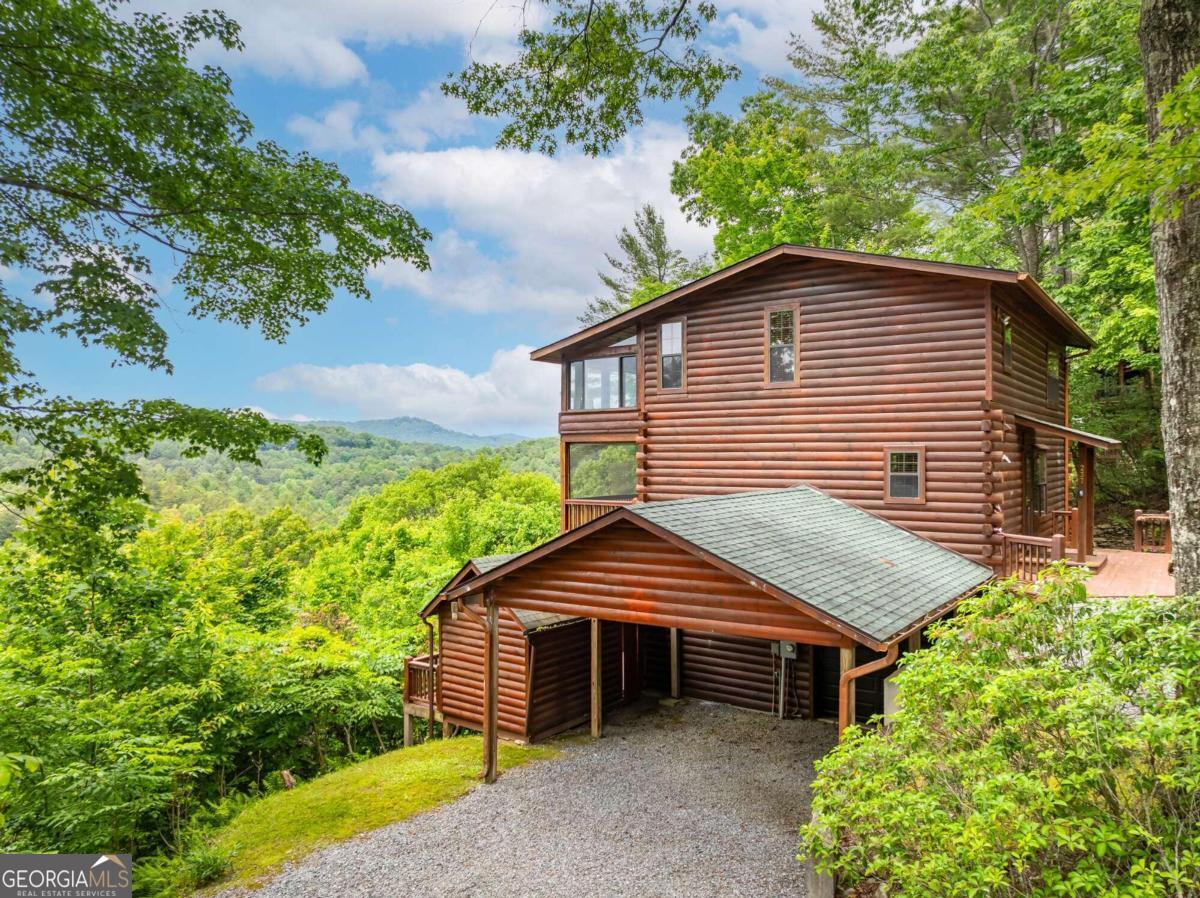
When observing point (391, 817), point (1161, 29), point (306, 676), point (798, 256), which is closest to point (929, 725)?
point (1161, 29)

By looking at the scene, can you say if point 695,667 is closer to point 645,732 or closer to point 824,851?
point 645,732

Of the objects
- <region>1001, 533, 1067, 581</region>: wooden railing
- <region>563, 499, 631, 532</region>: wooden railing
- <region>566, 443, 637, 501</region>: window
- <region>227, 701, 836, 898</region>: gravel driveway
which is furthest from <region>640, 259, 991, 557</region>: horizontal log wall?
<region>566, 443, 637, 501</region>: window

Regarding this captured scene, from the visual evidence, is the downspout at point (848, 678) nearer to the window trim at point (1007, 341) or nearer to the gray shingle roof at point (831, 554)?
the gray shingle roof at point (831, 554)

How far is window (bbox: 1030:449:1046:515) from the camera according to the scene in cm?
1348

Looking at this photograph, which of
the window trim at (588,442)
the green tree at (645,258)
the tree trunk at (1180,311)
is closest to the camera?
the tree trunk at (1180,311)

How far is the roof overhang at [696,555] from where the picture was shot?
599cm

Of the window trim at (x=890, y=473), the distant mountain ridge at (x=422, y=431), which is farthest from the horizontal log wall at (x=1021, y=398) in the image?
the distant mountain ridge at (x=422, y=431)

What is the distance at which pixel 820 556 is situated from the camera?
8023 mm

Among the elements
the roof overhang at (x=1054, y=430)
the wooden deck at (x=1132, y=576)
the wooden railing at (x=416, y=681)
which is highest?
the roof overhang at (x=1054, y=430)

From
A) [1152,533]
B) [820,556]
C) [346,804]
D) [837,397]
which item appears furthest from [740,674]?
[1152,533]

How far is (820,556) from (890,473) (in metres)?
4.17

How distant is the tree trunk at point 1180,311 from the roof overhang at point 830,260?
4518mm

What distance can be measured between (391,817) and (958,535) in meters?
9.48

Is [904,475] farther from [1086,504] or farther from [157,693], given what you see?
[157,693]
